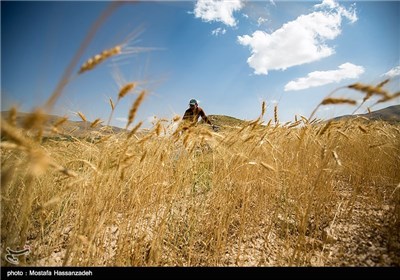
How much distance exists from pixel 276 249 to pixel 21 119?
192 cm

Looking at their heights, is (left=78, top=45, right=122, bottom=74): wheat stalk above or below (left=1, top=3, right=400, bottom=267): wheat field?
above

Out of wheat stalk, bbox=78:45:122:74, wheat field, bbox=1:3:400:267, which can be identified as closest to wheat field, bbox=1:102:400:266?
wheat field, bbox=1:3:400:267

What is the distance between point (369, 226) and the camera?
1951mm

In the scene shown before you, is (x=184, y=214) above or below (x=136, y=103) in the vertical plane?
below

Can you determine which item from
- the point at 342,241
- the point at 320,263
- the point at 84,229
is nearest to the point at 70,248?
the point at 84,229

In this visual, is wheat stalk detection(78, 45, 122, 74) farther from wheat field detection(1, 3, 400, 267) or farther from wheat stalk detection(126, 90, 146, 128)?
wheat stalk detection(126, 90, 146, 128)
